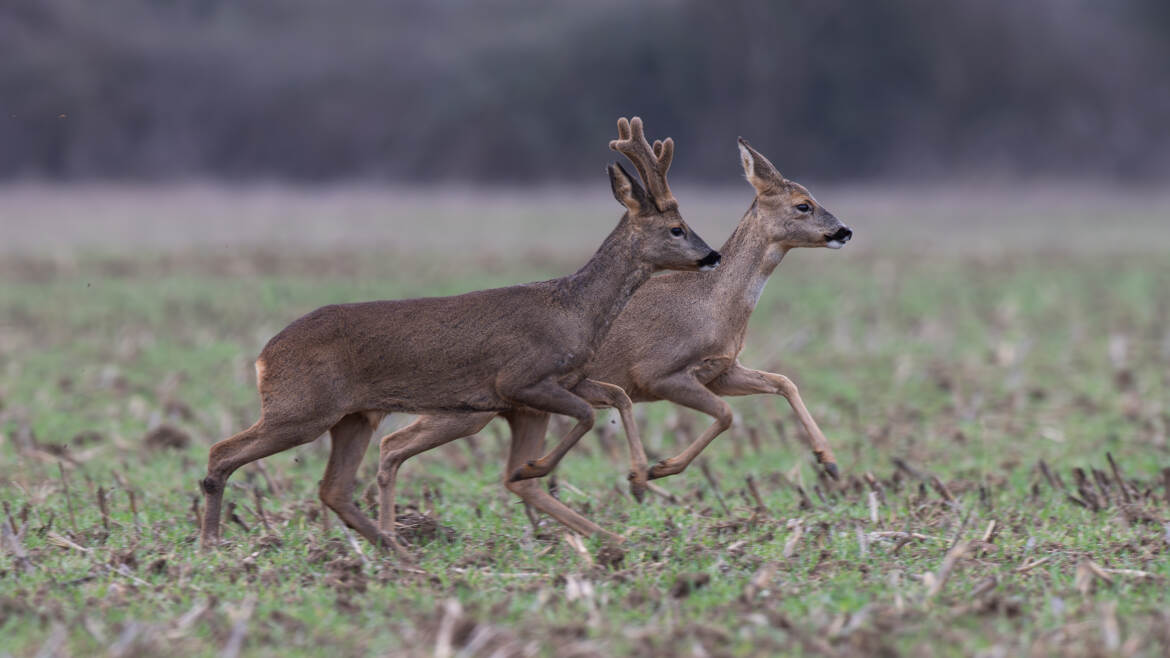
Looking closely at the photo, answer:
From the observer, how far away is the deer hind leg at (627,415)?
850 cm

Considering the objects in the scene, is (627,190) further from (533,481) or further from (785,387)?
(533,481)

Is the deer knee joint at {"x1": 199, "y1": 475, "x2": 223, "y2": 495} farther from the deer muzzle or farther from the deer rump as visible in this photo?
the deer muzzle

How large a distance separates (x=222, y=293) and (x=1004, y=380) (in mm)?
11652

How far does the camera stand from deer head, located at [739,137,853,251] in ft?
31.4

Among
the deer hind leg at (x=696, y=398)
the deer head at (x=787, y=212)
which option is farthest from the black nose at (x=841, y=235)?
Answer: the deer hind leg at (x=696, y=398)

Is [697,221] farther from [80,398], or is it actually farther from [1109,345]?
[80,398]

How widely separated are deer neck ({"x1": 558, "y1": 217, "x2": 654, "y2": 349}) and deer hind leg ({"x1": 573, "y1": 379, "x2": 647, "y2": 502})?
249 mm

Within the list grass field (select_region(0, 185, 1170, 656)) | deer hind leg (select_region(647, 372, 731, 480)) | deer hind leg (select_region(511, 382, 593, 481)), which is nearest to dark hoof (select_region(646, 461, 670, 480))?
deer hind leg (select_region(647, 372, 731, 480))

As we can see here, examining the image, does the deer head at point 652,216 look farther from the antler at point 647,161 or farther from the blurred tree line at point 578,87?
the blurred tree line at point 578,87

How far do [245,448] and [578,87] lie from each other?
4204cm

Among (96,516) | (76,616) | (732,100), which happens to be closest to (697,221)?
(732,100)

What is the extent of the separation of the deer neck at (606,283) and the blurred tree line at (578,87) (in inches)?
1303

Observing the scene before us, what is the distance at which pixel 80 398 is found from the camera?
13648 mm

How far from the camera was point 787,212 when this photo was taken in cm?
966
